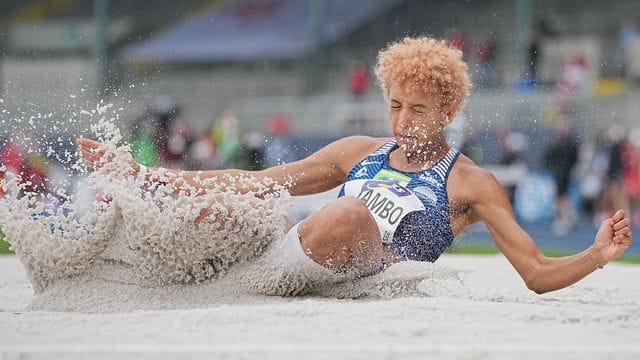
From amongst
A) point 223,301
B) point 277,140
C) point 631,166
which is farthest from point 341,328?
point 277,140

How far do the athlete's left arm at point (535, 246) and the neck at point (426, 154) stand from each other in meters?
0.21

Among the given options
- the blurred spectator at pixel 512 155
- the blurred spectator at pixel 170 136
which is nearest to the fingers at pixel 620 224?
the blurred spectator at pixel 512 155

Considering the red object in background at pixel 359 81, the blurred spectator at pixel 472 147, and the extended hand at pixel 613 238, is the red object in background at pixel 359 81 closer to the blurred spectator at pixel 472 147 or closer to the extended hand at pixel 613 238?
the blurred spectator at pixel 472 147

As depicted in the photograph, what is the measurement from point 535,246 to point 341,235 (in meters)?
0.88

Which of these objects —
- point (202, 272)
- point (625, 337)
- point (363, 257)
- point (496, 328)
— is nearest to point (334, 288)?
point (363, 257)

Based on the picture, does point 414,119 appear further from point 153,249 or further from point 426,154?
point 153,249

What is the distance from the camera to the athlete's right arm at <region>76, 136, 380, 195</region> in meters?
4.96

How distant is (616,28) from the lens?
18.8 m

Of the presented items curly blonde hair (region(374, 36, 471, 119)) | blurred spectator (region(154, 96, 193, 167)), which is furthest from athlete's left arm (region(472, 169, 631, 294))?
blurred spectator (region(154, 96, 193, 167))

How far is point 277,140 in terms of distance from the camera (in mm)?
18078

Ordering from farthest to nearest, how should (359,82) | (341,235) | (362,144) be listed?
Result: (359,82), (362,144), (341,235)

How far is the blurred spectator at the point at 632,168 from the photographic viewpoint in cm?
1597

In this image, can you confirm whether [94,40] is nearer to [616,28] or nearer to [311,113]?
[311,113]

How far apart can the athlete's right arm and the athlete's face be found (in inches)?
12.4
